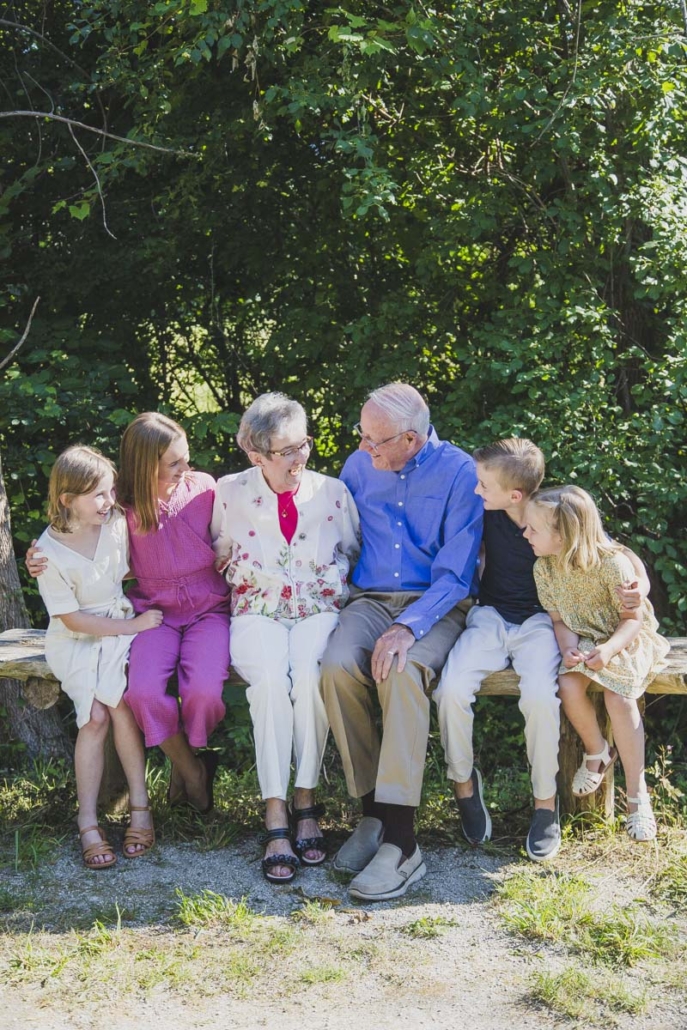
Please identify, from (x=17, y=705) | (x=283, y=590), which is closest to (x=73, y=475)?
(x=283, y=590)

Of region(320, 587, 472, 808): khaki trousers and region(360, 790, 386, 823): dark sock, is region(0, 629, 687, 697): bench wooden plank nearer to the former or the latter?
region(320, 587, 472, 808): khaki trousers

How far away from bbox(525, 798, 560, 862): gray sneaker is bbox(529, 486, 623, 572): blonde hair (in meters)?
0.80

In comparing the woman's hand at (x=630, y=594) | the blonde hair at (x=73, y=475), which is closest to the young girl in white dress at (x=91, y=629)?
the blonde hair at (x=73, y=475)

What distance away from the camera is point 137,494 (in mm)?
3701

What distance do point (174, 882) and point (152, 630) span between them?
83cm

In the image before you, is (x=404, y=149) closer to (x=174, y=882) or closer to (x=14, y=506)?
(x=14, y=506)

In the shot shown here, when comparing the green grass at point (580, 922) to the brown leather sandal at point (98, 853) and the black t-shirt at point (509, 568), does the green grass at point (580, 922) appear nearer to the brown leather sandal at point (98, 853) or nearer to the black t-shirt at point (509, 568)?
the black t-shirt at point (509, 568)

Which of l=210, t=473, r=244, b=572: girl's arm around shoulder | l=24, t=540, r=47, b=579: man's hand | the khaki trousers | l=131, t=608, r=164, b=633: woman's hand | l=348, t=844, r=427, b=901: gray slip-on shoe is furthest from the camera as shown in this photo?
l=210, t=473, r=244, b=572: girl's arm around shoulder

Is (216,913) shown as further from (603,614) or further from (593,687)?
(603,614)

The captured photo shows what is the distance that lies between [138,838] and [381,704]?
3.09 feet

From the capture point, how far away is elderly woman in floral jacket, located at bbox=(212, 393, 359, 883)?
350cm

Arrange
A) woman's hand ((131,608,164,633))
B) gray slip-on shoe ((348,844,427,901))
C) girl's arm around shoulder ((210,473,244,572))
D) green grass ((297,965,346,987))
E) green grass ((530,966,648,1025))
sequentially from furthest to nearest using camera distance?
1. girl's arm around shoulder ((210,473,244,572))
2. woman's hand ((131,608,164,633))
3. gray slip-on shoe ((348,844,427,901))
4. green grass ((297,965,346,987))
5. green grass ((530,966,648,1025))

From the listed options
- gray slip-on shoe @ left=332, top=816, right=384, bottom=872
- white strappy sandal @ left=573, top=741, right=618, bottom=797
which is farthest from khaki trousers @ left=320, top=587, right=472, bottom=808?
white strappy sandal @ left=573, top=741, right=618, bottom=797

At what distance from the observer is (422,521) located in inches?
148
